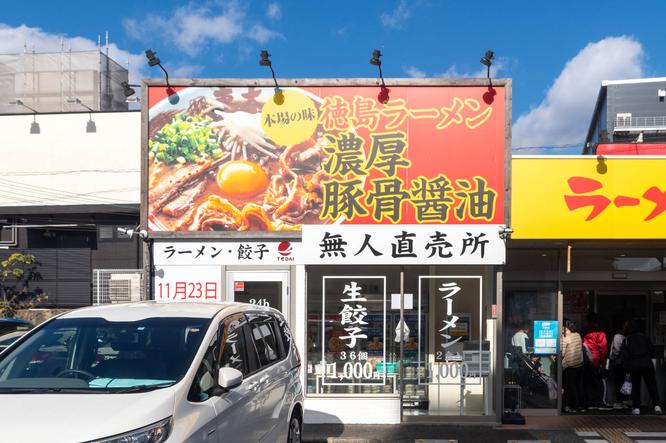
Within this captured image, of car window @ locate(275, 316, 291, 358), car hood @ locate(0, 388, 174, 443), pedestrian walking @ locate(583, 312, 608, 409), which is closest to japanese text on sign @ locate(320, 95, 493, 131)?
car window @ locate(275, 316, 291, 358)

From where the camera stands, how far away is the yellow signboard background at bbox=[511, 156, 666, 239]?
32.5 ft

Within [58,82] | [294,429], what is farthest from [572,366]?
[58,82]

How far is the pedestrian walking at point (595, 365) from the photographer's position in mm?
11266

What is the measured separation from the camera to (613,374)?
37.7ft

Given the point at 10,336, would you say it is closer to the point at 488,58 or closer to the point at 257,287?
the point at 257,287

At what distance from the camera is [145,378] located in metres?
4.41

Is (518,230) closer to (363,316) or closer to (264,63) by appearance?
(363,316)

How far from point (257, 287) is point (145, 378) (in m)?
5.82

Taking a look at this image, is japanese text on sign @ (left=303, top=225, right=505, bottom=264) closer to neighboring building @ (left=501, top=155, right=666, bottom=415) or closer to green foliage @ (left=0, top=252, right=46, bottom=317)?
neighboring building @ (left=501, top=155, right=666, bottom=415)

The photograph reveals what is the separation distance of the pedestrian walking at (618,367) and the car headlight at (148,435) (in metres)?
9.58

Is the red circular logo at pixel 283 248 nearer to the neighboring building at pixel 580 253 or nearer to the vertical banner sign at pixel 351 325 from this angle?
the vertical banner sign at pixel 351 325

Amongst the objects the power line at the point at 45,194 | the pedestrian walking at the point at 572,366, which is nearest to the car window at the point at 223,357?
the pedestrian walking at the point at 572,366

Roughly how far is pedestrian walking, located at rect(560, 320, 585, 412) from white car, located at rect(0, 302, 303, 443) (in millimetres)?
6541

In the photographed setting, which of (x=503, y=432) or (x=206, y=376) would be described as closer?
(x=206, y=376)
